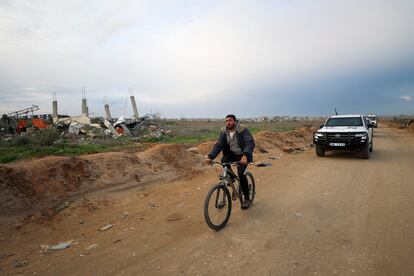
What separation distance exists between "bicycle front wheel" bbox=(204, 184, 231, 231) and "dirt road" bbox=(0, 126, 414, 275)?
0.57 ft

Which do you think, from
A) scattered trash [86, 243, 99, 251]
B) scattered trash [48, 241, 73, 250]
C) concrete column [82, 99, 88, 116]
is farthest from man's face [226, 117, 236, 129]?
concrete column [82, 99, 88, 116]

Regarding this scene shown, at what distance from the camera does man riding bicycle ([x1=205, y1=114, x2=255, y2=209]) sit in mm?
5062

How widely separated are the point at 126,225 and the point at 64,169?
2.73 meters

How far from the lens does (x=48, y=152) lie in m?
10.6

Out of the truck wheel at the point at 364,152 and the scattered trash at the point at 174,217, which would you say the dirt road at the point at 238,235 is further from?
the truck wheel at the point at 364,152

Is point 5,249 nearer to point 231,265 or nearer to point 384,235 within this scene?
point 231,265

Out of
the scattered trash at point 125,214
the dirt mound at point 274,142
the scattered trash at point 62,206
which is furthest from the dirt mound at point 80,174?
the dirt mound at point 274,142

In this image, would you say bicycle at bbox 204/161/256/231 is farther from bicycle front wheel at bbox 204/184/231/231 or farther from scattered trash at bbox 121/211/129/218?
scattered trash at bbox 121/211/129/218

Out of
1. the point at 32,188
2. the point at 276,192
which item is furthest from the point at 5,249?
the point at 276,192

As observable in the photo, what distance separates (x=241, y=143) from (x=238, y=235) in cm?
166

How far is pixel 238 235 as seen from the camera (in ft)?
14.3

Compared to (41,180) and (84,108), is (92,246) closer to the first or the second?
(41,180)

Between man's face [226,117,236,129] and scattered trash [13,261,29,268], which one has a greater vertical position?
man's face [226,117,236,129]

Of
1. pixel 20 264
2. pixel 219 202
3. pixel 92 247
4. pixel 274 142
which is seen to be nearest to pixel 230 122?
pixel 219 202
